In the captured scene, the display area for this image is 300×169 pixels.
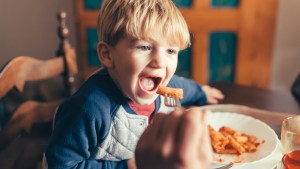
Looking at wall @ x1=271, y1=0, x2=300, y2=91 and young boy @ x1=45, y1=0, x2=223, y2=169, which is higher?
young boy @ x1=45, y1=0, x2=223, y2=169

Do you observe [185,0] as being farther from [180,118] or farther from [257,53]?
[180,118]

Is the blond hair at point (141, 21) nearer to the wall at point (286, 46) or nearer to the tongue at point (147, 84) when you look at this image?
the tongue at point (147, 84)

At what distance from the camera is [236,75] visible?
2.48 m

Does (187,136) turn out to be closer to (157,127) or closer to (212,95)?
(157,127)

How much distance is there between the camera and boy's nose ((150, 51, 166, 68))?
78 cm

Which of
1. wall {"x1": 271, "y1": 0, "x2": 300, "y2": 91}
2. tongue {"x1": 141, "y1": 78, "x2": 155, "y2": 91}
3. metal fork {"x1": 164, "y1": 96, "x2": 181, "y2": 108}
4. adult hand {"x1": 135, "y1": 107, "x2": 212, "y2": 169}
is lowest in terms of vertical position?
wall {"x1": 271, "y1": 0, "x2": 300, "y2": 91}

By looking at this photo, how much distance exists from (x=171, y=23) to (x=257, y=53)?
1.71m

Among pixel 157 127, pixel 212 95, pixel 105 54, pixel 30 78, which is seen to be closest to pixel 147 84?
pixel 105 54

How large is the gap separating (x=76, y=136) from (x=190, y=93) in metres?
0.46

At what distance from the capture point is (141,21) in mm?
775

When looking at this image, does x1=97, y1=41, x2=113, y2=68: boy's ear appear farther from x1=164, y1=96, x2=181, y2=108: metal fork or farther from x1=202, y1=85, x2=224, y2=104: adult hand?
x1=202, y1=85, x2=224, y2=104: adult hand

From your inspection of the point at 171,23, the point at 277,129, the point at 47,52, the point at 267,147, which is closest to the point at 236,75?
the point at 47,52

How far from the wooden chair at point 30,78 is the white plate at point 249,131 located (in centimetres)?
58

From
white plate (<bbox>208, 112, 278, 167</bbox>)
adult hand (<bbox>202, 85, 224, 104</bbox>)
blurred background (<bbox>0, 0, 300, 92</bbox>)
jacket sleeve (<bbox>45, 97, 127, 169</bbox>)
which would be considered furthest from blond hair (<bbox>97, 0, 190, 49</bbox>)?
blurred background (<bbox>0, 0, 300, 92</bbox>)
